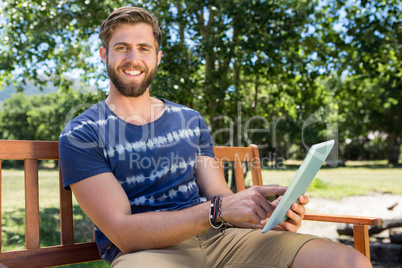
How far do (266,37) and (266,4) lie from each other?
0.51m

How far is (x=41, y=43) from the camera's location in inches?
260

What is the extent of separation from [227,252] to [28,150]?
1180 mm

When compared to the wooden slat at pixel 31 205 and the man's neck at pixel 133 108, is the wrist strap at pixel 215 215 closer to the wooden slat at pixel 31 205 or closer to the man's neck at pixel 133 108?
the man's neck at pixel 133 108

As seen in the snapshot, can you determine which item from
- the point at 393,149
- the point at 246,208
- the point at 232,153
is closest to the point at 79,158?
the point at 246,208

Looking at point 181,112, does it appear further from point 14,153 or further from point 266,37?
point 266,37

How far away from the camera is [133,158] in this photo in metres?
2.01

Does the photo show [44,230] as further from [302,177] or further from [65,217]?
[302,177]

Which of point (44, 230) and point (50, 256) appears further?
point (44, 230)

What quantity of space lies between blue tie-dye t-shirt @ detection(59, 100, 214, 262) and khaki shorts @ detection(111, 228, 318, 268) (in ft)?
0.75

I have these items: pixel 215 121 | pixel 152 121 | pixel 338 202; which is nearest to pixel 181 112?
pixel 152 121

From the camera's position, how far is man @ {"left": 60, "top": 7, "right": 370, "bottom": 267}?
173 centimetres

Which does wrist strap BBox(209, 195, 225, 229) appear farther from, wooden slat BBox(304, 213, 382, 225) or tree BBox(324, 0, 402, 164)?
tree BBox(324, 0, 402, 164)

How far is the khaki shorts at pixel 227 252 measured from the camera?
173 cm

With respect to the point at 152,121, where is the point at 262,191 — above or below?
below
